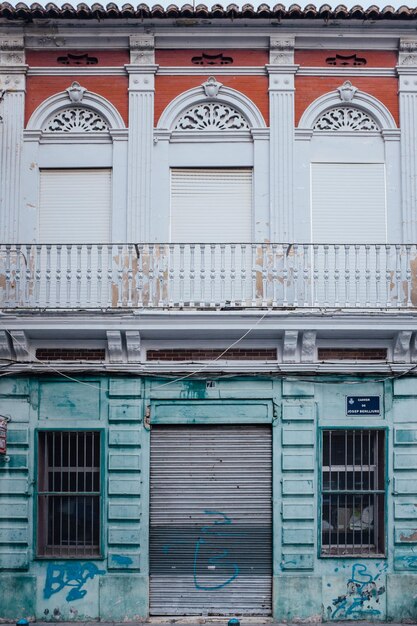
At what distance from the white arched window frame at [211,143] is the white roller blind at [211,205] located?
0.37 ft

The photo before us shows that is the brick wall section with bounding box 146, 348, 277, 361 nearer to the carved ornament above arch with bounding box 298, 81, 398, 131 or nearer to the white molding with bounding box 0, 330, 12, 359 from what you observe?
the white molding with bounding box 0, 330, 12, 359

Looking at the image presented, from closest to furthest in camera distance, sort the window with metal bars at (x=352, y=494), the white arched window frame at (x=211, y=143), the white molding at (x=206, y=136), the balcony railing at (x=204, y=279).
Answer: the balcony railing at (x=204, y=279)
the window with metal bars at (x=352, y=494)
the white arched window frame at (x=211, y=143)
the white molding at (x=206, y=136)

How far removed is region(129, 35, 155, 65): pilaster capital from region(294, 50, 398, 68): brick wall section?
2.14 m

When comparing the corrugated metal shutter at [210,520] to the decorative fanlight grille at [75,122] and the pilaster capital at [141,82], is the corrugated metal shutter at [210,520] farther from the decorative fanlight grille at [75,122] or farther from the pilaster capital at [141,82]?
the pilaster capital at [141,82]

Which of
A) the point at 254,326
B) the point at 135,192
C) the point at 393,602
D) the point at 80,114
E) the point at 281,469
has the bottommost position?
the point at 393,602

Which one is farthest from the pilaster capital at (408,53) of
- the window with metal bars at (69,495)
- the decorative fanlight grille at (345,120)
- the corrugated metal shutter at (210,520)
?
the window with metal bars at (69,495)

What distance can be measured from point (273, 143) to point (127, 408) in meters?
4.37

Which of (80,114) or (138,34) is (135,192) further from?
(138,34)

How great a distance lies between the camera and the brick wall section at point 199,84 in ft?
41.7

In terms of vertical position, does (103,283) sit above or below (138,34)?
below

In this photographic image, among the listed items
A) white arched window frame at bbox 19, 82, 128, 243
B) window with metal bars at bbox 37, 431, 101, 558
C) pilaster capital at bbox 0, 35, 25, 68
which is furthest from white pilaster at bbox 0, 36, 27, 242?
window with metal bars at bbox 37, 431, 101, 558

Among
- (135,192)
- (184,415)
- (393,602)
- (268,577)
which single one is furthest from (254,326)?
(393,602)

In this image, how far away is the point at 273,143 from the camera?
12.5 meters

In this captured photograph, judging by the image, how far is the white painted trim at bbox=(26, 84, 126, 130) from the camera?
41.6ft
